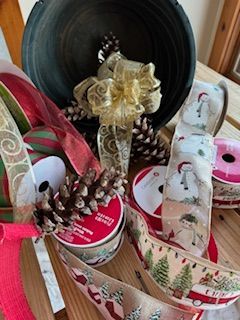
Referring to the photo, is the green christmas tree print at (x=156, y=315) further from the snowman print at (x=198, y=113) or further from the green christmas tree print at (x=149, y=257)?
the snowman print at (x=198, y=113)

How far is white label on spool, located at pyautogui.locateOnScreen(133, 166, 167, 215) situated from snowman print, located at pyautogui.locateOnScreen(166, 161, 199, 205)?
0.09ft

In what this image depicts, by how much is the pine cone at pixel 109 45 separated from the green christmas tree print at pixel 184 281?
0.90ft

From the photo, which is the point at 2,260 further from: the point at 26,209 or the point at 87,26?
the point at 87,26

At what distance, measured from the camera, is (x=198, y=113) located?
1.38 feet

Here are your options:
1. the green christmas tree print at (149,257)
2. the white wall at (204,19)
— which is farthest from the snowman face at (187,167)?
the white wall at (204,19)

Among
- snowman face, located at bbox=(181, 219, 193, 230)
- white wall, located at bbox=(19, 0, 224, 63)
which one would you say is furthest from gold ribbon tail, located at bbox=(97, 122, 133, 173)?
white wall, located at bbox=(19, 0, 224, 63)

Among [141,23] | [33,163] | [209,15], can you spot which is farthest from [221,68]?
[33,163]

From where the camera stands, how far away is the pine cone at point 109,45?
423 millimetres

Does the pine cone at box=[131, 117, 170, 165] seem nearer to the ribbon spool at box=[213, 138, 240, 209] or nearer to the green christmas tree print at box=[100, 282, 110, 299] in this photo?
the ribbon spool at box=[213, 138, 240, 209]

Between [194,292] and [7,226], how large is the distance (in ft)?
0.59

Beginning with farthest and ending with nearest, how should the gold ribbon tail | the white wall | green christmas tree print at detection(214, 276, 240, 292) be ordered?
the white wall < the gold ribbon tail < green christmas tree print at detection(214, 276, 240, 292)

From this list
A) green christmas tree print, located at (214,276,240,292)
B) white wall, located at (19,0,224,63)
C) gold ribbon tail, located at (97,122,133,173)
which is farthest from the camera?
white wall, located at (19,0,224,63)

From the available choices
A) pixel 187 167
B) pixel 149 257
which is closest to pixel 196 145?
pixel 187 167

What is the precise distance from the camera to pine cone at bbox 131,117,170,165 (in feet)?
1.29
